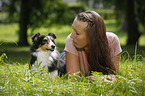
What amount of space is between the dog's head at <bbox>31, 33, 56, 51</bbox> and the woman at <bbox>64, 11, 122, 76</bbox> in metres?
0.24

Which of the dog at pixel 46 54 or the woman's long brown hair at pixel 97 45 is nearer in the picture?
the woman's long brown hair at pixel 97 45

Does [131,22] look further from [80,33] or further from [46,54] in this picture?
[80,33]

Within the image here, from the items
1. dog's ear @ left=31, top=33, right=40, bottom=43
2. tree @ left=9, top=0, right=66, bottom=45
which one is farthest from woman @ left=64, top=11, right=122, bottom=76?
tree @ left=9, top=0, right=66, bottom=45

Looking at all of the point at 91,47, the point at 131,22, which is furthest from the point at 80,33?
the point at 131,22

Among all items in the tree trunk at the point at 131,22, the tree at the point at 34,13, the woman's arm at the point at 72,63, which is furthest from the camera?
the tree trunk at the point at 131,22

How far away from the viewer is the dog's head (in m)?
2.70

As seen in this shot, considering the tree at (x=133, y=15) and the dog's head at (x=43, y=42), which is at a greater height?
the tree at (x=133, y=15)

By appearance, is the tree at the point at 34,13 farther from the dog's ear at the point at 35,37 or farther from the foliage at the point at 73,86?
the foliage at the point at 73,86

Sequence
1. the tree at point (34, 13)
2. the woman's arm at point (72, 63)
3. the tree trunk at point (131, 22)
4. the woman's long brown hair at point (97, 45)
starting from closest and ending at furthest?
the woman's long brown hair at point (97, 45) → the woman's arm at point (72, 63) → the tree at point (34, 13) → the tree trunk at point (131, 22)

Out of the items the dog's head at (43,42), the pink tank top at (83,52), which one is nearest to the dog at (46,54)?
the dog's head at (43,42)

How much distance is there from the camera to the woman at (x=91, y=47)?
2.40 metres

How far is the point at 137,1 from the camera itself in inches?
320

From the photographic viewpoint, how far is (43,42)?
8.98 ft

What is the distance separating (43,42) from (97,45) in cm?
75
